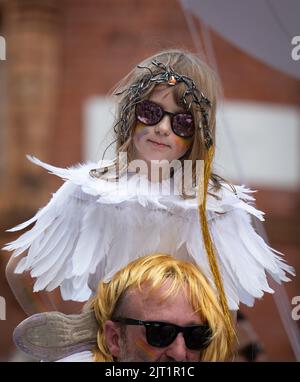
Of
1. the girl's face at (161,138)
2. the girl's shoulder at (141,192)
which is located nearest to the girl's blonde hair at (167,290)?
the girl's shoulder at (141,192)

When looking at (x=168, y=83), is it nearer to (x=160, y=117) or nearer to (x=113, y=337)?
(x=160, y=117)

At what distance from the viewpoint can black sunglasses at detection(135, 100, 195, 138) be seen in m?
1.90

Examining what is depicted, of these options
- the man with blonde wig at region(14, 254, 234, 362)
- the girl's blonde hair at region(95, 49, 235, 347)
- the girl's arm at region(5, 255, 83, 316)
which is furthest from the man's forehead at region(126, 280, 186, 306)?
the girl's arm at region(5, 255, 83, 316)

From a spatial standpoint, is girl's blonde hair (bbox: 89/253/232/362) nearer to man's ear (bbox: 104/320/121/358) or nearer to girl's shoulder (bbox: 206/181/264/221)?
man's ear (bbox: 104/320/121/358)

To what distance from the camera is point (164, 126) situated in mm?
1896

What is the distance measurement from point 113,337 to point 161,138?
0.41 m

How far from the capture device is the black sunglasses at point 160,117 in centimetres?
190

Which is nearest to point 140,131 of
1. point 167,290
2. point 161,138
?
point 161,138

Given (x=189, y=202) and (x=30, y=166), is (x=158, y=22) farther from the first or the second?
(x=189, y=202)

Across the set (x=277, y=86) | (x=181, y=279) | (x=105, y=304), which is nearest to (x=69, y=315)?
(x=105, y=304)

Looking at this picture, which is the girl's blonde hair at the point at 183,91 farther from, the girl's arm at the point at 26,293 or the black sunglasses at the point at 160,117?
the girl's arm at the point at 26,293

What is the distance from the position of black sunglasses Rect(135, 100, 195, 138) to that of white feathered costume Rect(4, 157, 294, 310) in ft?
0.37
